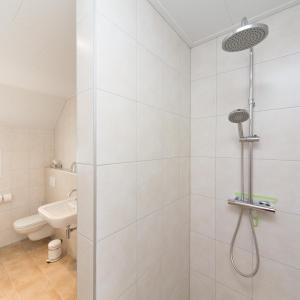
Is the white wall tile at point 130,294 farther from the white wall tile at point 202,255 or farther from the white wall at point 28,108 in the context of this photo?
the white wall at point 28,108

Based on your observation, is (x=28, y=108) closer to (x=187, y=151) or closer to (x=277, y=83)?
(x=187, y=151)

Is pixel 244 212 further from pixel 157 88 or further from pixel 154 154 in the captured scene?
pixel 157 88

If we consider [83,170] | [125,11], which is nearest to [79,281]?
[83,170]

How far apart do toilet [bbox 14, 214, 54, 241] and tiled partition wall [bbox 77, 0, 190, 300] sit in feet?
6.46

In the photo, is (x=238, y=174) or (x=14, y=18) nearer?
(x=14, y=18)

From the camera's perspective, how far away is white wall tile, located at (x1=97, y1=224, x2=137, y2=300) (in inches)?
27.8

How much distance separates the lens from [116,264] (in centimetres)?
77

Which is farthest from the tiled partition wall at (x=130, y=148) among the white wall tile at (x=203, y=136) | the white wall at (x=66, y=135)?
the white wall at (x=66, y=135)

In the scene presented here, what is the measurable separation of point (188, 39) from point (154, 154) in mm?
935

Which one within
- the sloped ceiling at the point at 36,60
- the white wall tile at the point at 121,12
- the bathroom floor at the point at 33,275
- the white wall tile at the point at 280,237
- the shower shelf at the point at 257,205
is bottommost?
the bathroom floor at the point at 33,275

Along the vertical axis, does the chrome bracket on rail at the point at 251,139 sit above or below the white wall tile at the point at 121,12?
below

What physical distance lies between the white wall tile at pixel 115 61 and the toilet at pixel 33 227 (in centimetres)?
237

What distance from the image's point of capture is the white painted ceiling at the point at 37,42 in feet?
3.18

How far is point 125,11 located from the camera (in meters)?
0.80
